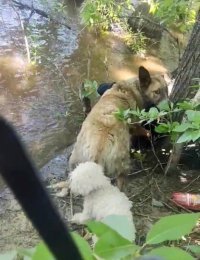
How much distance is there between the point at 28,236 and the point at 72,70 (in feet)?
11.9

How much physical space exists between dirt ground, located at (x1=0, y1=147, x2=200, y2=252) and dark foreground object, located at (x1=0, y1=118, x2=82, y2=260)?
2480 mm

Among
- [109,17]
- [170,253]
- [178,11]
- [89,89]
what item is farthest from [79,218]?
[109,17]

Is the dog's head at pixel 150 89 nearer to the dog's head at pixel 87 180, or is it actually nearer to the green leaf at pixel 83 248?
the dog's head at pixel 87 180

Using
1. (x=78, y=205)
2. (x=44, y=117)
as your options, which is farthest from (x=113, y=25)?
(x=78, y=205)

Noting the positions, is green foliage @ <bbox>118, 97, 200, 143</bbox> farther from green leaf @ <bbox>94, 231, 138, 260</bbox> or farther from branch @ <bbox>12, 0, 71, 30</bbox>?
branch @ <bbox>12, 0, 71, 30</bbox>

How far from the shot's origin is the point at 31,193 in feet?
2.09

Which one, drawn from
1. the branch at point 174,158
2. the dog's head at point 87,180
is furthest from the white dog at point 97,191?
the branch at point 174,158

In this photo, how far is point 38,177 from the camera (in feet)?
2.10

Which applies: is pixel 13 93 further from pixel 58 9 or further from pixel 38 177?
pixel 38 177

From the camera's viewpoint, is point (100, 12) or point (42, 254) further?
point (100, 12)

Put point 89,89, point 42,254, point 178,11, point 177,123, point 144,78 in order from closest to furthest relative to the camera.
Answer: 1. point 42,254
2. point 177,123
3. point 178,11
4. point 144,78
5. point 89,89

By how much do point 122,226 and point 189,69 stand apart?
313 cm

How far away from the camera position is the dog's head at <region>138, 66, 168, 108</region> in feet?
14.4

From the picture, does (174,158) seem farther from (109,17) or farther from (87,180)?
(109,17)
